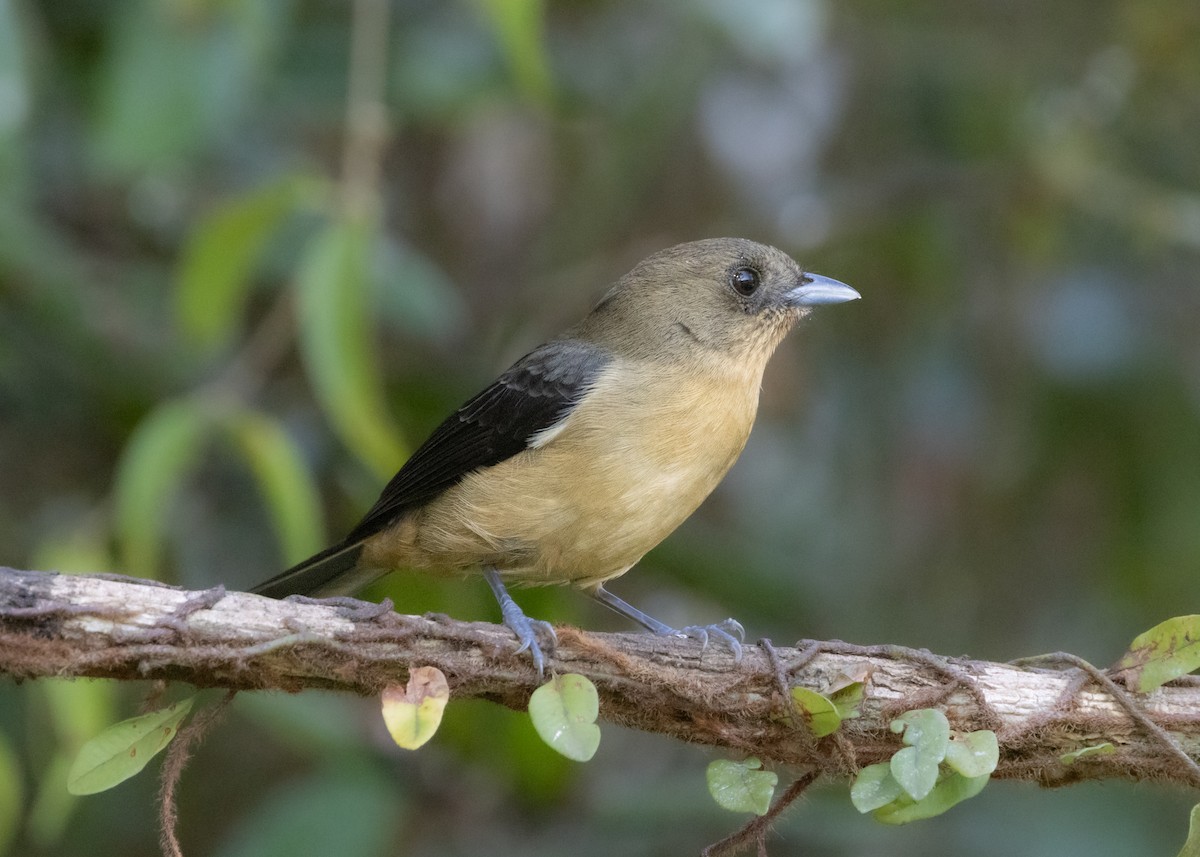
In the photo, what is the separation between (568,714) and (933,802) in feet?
2.22

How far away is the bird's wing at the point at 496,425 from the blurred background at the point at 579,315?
0.40 feet

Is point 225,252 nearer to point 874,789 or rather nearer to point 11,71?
point 11,71

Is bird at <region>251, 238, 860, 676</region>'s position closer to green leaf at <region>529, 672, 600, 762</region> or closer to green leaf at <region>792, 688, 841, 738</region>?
green leaf at <region>792, 688, 841, 738</region>

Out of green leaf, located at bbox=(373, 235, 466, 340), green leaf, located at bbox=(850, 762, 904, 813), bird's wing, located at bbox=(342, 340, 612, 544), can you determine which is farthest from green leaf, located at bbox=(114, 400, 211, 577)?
green leaf, located at bbox=(850, 762, 904, 813)

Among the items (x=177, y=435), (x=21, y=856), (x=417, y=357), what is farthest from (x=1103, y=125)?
(x=21, y=856)

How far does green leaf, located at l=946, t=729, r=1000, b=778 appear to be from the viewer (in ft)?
8.20

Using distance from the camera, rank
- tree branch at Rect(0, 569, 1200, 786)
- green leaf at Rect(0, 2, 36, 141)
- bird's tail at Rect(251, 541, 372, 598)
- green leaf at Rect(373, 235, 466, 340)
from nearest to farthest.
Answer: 1. tree branch at Rect(0, 569, 1200, 786)
2. green leaf at Rect(0, 2, 36, 141)
3. bird's tail at Rect(251, 541, 372, 598)
4. green leaf at Rect(373, 235, 466, 340)

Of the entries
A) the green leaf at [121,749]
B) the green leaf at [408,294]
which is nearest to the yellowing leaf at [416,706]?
the green leaf at [121,749]

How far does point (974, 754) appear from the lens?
253cm

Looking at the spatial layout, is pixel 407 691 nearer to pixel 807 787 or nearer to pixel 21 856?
pixel 807 787

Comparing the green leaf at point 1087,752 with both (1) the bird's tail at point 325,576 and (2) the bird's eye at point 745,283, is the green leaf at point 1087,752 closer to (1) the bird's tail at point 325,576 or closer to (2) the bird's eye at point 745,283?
(2) the bird's eye at point 745,283

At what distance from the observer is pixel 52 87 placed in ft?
16.3

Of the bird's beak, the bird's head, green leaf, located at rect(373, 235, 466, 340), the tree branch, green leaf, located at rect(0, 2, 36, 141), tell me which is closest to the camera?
the tree branch

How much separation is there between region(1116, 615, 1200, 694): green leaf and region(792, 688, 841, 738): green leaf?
24.2 inches
